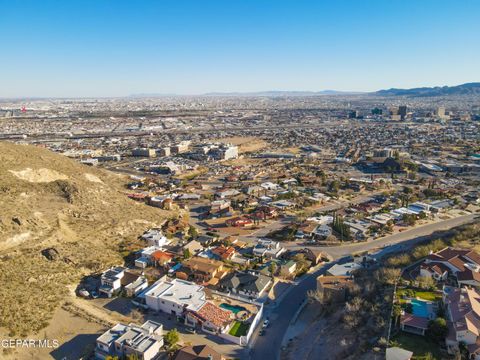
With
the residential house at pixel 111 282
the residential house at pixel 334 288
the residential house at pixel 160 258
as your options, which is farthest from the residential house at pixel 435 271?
the residential house at pixel 111 282

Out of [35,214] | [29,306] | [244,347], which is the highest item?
[35,214]

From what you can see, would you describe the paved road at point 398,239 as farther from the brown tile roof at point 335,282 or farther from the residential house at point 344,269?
the brown tile roof at point 335,282

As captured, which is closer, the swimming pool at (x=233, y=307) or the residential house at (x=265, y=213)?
the swimming pool at (x=233, y=307)

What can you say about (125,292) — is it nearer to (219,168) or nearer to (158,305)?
(158,305)

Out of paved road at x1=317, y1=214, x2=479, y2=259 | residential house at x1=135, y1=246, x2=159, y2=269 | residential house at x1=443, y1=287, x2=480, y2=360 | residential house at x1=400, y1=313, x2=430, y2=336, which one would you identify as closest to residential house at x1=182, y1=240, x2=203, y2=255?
residential house at x1=135, y1=246, x2=159, y2=269


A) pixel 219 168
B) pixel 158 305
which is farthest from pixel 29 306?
pixel 219 168
